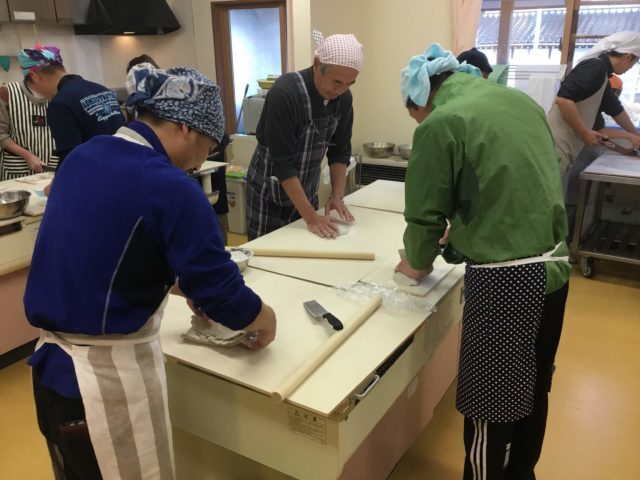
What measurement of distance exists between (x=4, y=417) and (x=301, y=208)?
1487mm

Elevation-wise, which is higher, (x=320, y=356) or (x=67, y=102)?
(x=67, y=102)

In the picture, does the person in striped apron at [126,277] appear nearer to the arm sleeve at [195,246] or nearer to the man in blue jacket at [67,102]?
the arm sleeve at [195,246]

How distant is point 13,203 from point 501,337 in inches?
82.0

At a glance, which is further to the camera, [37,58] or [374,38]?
[374,38]

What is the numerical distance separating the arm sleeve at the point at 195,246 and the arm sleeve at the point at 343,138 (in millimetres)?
1370

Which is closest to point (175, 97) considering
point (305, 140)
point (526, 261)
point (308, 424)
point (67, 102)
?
point (308, 424)

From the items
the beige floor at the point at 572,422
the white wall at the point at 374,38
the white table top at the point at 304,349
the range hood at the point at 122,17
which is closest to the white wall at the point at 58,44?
the range hood at the point at 122,17

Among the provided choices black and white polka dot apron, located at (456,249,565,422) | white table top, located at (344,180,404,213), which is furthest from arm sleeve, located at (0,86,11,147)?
black and white polka dot apron, located at (456,249,565,422)

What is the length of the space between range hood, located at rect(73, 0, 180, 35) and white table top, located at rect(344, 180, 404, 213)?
2.98 meters

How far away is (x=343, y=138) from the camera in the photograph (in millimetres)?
2322

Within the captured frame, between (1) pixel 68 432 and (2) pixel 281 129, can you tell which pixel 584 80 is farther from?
(1) pixel 68 432

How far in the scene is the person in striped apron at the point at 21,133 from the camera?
10.6 feet

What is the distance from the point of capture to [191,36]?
192 inches

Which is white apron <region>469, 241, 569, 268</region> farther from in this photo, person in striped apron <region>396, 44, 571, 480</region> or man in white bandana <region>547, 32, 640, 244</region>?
man in white bandana <region>547, 32, 640, 244</region>
